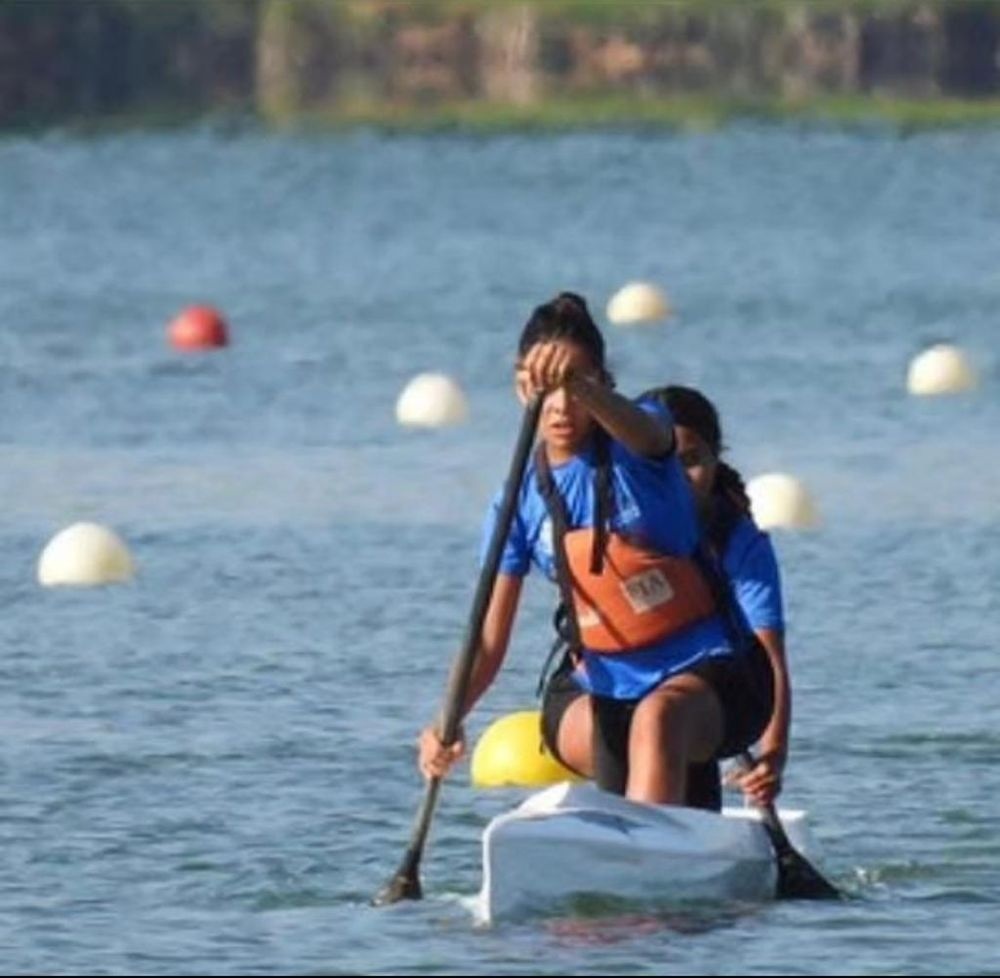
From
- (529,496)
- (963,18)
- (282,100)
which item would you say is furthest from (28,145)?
(529,496)

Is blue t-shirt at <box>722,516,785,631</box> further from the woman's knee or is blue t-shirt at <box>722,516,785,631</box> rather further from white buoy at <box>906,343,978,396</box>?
white buoy at <box>906,343,978,396</box>

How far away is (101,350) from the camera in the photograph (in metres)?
35.2

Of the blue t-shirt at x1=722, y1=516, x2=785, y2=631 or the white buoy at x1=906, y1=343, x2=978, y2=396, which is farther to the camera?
the white buoy at x1=906, y1=343, x2=978, y2=396

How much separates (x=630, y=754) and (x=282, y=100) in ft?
237

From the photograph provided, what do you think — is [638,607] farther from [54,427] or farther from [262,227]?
[262,227]

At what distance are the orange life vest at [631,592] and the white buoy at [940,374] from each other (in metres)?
16.3

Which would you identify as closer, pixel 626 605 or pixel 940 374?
pixel 626 605

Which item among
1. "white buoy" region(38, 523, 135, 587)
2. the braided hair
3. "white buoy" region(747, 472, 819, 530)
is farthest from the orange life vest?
"white buoy" region(747, 472, 819, 530)

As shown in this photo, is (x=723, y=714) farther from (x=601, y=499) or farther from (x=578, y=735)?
(x=601, y=499)

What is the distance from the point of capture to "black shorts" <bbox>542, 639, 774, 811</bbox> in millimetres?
13117

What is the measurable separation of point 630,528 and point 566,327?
0.76m

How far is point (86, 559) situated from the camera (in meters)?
21.3

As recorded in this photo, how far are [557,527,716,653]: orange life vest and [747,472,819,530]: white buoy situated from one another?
30.9ft

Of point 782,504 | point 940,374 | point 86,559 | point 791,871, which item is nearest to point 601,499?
point 791,871
